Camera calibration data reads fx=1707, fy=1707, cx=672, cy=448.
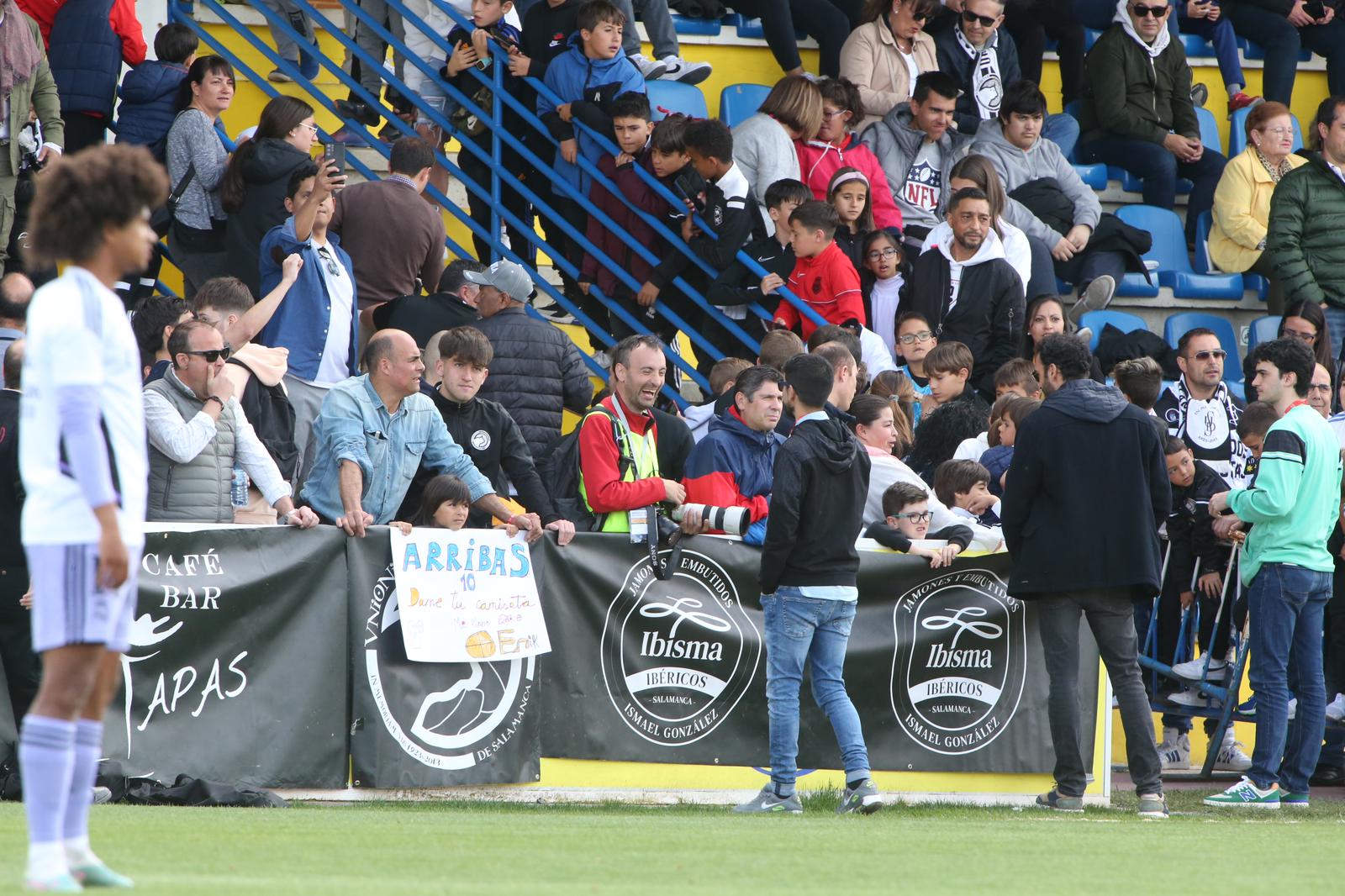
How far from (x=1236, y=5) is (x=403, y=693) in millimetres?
10981

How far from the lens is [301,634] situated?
7.48 meters

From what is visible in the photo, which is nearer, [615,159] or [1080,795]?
[1080,795]

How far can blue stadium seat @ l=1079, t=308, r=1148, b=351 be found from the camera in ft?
41.3

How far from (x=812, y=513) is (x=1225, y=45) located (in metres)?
9.66

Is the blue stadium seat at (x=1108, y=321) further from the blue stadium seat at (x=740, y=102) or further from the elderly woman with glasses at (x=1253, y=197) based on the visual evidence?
the blue stadium seat at (x=740, y=102)

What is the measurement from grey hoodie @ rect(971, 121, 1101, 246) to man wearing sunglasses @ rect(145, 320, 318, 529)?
6.84m

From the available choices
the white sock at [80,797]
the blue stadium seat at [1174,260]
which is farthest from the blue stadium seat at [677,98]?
the white sock at [80,797]

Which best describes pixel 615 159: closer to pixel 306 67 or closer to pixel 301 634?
pixel 306 67

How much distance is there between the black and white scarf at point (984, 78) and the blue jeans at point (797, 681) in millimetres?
6703

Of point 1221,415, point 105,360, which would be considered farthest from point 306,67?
point 105,360

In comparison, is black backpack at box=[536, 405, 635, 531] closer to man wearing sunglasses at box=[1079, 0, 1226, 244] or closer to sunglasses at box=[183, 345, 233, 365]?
sunglasses at box=[183, 345, 233, 365]

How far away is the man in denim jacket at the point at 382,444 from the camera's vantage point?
7777 mm

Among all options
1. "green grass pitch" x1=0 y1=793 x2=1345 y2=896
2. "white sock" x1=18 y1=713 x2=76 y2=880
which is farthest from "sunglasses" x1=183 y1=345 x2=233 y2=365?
"white sock" x1=18 y1=713 x2=76 y2=880

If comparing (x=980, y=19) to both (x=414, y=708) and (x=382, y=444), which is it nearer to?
(x=382, y=444)
